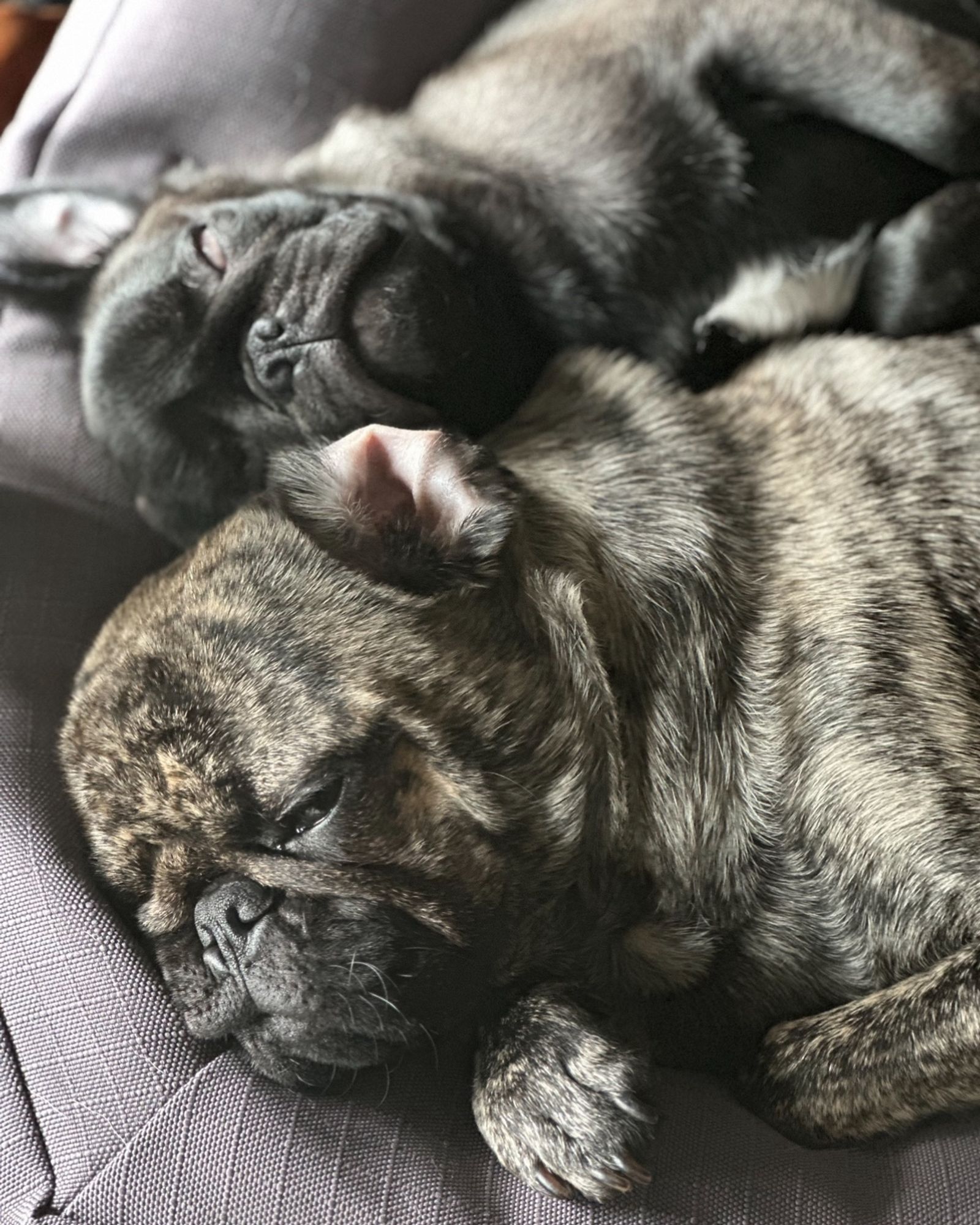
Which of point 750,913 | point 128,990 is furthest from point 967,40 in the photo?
point 128,990

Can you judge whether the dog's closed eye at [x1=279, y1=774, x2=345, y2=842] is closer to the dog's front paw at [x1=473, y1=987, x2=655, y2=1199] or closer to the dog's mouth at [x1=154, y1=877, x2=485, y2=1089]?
the dog's mouth at [x1=154, y1=877, x2=485, y2=1089]

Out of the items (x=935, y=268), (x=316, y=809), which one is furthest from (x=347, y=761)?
(x=935, y=268)

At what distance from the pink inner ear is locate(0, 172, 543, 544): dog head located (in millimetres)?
358

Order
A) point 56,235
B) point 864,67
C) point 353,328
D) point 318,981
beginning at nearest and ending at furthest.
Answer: point 318,981 → point 353,328 → point 864,67 → point 56,235

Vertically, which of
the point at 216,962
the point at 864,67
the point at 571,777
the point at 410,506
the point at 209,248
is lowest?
the point at 216,962

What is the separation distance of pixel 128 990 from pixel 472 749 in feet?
2.08

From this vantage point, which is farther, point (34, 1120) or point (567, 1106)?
point (34, 1120)

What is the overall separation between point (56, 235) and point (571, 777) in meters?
1.85

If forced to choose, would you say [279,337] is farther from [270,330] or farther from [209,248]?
[209,248]

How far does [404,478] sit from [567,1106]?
94 cm

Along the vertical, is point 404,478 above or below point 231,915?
above

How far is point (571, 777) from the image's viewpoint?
5.91 ft

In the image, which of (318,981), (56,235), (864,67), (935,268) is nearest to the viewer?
(318,981)

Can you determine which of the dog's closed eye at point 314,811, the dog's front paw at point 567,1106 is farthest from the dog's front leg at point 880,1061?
the dog's closed eye at point 314,811
